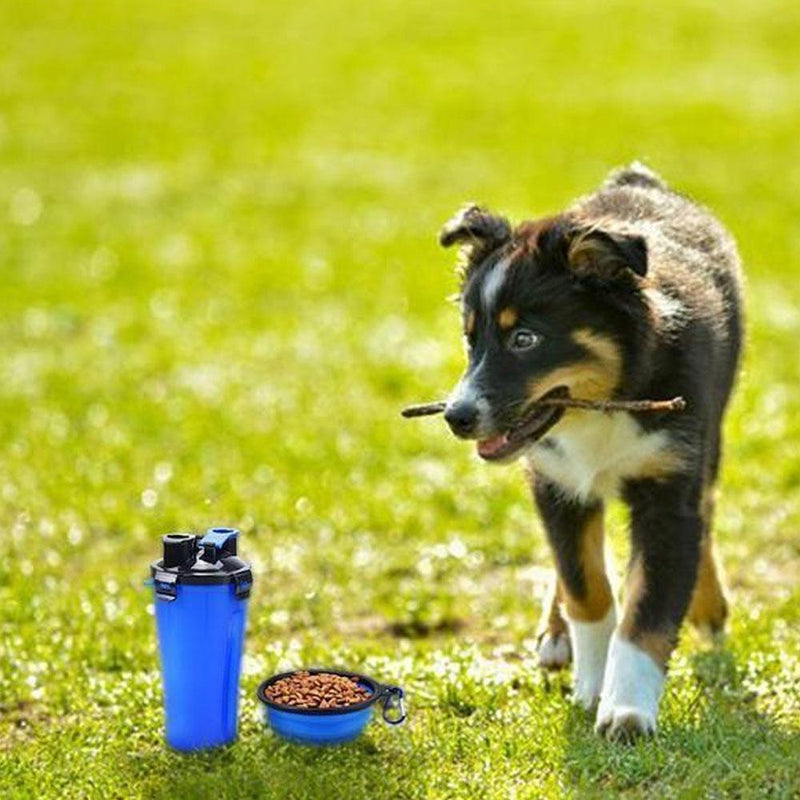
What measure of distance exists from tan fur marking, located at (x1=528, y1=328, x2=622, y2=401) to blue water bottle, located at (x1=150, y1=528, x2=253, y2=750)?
1103 millimetres

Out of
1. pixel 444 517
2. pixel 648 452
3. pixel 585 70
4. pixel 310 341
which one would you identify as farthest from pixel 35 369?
pixel 585 70

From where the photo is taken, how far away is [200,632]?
5324 millimetres

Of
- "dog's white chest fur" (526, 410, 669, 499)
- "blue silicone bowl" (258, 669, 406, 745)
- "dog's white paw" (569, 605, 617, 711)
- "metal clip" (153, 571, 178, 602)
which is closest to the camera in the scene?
"metal clip" (153, 571, 178, 602)

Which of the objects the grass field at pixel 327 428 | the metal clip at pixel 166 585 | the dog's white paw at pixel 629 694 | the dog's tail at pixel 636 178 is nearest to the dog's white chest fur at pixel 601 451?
the dog's white paw at pixel 629 694

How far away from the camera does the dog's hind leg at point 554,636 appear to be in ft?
21.2

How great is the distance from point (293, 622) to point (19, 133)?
1736 centimetres

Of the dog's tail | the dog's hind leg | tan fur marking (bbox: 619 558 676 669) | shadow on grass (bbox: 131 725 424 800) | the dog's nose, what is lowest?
shadow on grass (bbox: 131 725 424 800)

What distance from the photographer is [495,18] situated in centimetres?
3475

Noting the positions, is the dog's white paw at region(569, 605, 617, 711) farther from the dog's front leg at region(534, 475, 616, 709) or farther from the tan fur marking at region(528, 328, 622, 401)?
the tan fur marking at region(528, 328, 622, 401)

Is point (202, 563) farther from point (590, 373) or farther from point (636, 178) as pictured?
point (636, 178)

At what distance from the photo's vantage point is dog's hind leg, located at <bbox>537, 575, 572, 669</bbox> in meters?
6.46

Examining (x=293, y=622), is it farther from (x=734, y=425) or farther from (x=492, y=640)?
(x=734, y=425)

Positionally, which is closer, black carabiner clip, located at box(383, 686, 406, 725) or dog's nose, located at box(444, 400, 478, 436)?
dog's nose, located at box(444, 400, 478, 436)

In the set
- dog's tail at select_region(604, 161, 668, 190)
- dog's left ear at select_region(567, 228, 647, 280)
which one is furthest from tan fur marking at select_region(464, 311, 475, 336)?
dog's tail at select_region(604, 161, 668, 190)
